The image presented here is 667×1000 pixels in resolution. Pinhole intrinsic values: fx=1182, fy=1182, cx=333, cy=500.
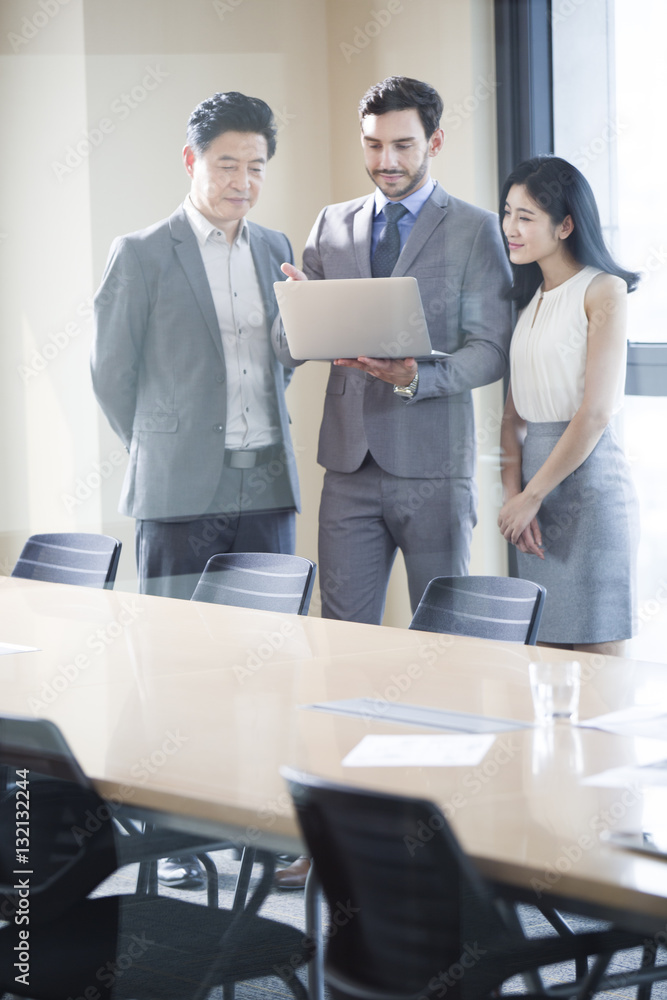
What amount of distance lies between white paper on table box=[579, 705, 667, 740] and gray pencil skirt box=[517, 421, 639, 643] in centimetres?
175

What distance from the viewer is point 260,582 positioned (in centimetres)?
341

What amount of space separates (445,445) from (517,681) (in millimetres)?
2184

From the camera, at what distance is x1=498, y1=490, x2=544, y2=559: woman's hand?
3994 millimetres

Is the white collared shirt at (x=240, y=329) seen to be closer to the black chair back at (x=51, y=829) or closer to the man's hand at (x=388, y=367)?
the man's hand at (x=388, y=367)

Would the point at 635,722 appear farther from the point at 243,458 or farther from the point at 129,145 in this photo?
the point at 129,145

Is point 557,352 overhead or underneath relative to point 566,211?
underneath

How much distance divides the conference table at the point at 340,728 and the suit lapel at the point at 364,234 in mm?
1629

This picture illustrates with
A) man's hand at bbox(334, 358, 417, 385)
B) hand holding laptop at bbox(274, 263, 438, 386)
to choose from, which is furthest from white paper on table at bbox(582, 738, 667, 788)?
man's hand at bbox(334, 358, 417, 385)

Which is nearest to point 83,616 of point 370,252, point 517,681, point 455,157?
point 517,681

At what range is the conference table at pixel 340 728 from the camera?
1458 millimetres

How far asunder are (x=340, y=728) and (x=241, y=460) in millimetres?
2747

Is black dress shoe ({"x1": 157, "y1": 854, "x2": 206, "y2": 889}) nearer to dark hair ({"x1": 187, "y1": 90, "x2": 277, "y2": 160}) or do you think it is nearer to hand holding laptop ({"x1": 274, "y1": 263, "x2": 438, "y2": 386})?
hand holding laptop ({"x1": 274, "y1": 263, "x2": 438, "y2": 386})

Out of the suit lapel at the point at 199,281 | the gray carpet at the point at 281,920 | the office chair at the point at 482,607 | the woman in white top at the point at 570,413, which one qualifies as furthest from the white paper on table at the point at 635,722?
the suit lapel at the point at 199,281

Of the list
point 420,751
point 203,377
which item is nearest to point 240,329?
point 203,377
